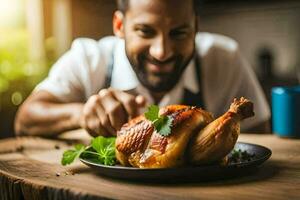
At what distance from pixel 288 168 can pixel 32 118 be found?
829 millimetres

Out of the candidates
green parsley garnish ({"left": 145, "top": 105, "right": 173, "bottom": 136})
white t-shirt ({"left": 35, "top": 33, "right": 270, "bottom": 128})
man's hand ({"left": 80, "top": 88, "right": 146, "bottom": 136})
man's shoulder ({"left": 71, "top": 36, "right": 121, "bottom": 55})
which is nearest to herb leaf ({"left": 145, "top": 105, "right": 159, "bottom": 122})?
green parsley garnish ({"left": 145, "top": 105, "right": 173, "bottom": 136})

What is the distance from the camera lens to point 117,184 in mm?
861

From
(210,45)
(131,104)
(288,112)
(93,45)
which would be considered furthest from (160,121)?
(210,45)

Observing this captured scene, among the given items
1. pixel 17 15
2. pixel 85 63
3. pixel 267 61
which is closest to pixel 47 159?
pixel 85 63

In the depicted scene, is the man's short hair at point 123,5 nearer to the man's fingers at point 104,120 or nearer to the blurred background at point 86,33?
the blurred background at point 86,33

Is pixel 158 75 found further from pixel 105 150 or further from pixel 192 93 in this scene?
pixel 105 150

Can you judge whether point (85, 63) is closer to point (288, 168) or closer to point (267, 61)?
point (288, 168)

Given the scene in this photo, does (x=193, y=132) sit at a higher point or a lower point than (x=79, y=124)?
higher

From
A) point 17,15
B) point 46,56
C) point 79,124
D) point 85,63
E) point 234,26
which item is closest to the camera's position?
point 79,124

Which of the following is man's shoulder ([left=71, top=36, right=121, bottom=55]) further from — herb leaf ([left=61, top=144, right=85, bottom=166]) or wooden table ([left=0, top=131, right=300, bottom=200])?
herb leaf ([left=61, top=144, right=85, bottom=166])

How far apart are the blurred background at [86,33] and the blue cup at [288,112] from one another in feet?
2.38

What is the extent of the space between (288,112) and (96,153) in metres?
0.52

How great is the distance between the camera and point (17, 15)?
7.92ft

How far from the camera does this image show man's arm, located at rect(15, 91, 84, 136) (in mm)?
1434
